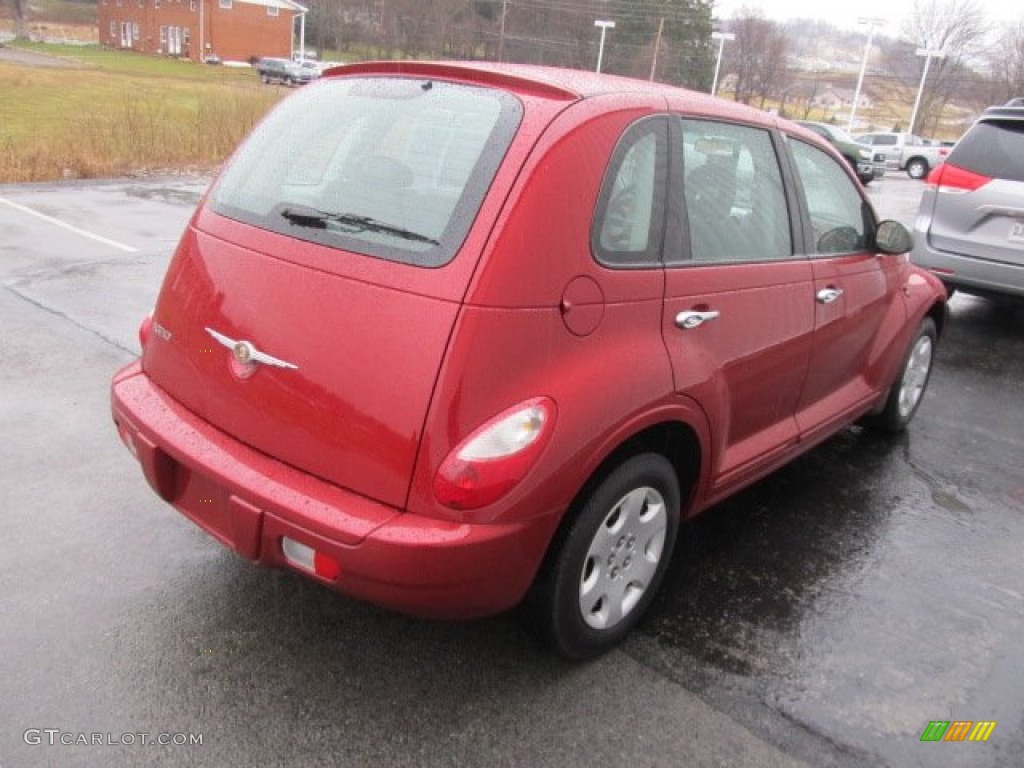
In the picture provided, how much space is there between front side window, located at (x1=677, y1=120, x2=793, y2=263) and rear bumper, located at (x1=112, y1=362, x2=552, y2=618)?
4.14ft

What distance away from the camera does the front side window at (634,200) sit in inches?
100

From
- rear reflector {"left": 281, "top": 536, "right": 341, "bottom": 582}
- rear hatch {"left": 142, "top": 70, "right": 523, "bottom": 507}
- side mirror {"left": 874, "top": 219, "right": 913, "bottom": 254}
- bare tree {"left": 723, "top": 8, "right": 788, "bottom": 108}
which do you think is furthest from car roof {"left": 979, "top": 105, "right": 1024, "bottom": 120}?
bare tree {"left": 723, "top": 8, "right": 788, "bottom": 108}

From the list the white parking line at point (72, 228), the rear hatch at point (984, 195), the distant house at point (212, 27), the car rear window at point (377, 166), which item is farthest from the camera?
the distant house at point (212, 27)

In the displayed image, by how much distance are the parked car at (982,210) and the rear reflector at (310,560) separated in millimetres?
6329

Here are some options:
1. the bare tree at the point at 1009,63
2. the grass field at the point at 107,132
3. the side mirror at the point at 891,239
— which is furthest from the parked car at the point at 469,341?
the bare tree at the point at 1009,63

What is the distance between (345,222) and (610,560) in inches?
52.9

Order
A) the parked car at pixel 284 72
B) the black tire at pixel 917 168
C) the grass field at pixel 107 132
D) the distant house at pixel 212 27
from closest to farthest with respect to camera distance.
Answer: the grass field at pixel 107 132 < the black tire at pixel 917 168 < the parked car at pixel 284 72 < the distant house at pixel 212 27

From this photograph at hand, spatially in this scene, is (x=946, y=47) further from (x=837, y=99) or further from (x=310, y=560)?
(x=310, y=560)

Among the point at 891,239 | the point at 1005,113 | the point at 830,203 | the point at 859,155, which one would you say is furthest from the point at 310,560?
the point at 859,155

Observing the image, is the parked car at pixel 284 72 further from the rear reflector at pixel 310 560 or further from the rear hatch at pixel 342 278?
the rear reflector at pixel 310 560

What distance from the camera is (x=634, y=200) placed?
2662 millimetres

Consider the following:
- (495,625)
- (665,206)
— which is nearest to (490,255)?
(665,206)

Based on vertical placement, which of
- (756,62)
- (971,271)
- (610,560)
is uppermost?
(756,62)

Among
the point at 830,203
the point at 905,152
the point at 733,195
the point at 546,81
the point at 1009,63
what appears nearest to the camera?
the point at 546,81
